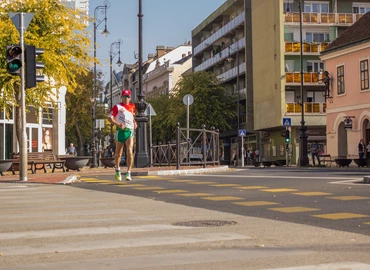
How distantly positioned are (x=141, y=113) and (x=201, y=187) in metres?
13.9

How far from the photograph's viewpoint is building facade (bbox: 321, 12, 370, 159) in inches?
A: 1858

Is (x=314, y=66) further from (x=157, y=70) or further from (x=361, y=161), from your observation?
(x=157, y=70)

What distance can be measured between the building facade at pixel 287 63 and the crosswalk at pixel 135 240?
52.1 m

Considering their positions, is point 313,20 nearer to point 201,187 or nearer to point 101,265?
point 201,187

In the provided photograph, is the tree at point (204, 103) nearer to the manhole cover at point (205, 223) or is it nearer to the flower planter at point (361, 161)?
the flower planter at point (361, 161)

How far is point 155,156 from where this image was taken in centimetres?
2827

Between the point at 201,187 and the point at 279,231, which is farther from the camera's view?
the point at 201,187

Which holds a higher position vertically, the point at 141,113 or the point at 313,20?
the point at 313,20

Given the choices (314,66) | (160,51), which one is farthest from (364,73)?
(160,51)

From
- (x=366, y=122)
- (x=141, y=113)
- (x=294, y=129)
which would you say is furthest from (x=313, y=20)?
(x=141, y=113)

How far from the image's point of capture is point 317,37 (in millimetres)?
66250

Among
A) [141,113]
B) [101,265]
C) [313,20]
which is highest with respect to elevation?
[313,20]

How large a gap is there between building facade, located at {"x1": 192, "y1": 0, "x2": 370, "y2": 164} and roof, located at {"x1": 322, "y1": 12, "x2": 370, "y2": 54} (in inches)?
391

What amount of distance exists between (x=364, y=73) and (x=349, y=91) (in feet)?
7.32
